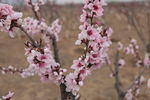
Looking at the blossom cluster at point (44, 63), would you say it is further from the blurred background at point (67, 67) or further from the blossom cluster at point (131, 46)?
the blossom cluster at point (131, 46)

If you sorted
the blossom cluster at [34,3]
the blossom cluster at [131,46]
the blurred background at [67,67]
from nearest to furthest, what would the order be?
the blossom cluster at [34,3] < the blossom cluster at [131,46] < the blurred background at [67,67]

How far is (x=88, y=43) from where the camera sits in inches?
117

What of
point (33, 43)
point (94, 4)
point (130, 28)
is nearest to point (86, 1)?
point (94, 4)

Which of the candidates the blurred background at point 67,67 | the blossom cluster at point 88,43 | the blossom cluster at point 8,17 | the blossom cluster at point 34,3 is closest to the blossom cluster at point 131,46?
the blurred background at point 67,67

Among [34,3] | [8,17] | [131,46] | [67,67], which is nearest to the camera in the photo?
[8,17]

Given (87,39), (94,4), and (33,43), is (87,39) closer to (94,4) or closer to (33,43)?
(94,4)

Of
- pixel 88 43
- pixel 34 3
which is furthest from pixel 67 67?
pixel 88 43

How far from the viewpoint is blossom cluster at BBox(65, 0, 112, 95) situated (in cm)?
292

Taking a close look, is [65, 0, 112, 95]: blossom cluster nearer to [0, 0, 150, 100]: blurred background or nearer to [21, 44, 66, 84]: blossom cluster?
[21, 44, 66, 84]: blossom cluster

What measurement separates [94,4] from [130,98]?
13.0 ft

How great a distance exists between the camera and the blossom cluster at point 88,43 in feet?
9.59

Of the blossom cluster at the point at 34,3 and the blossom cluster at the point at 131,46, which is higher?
the blossom cluster at the point at 34,3

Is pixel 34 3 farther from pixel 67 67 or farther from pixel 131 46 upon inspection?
pixel 67 67

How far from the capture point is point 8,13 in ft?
9.53
